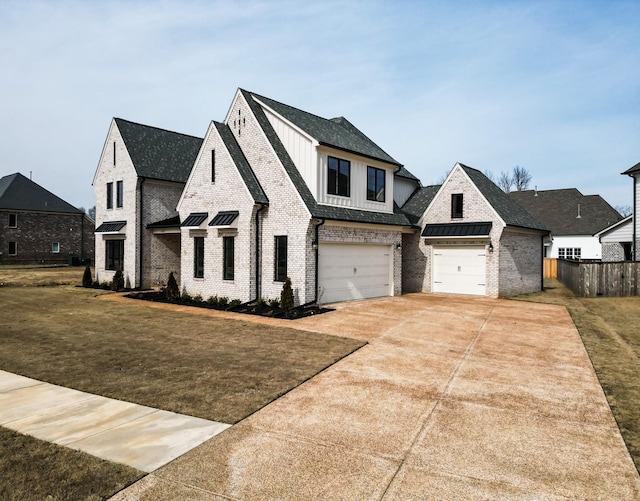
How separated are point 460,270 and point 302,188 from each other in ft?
32.8

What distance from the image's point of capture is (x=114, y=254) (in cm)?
2420

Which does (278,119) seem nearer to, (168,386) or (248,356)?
(248,356)

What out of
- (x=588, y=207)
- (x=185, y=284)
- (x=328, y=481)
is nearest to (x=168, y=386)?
(x=328, y=481)

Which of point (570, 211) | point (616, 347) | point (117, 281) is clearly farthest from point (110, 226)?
point (570, 211)

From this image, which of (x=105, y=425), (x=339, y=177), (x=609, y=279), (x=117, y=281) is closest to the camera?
(x=105, y=425)

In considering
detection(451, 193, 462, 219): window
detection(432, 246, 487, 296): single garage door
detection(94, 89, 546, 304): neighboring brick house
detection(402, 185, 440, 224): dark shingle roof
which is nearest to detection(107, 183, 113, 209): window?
detection(94, 89, 546, 304): neighboring brick house

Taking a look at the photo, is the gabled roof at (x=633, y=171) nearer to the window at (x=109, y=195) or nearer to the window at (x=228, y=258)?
the window at (x=228, y=258)

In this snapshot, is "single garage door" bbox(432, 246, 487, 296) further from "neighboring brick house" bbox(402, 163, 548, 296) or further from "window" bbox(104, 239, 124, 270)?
"window" bbox(104, 239, 124, 270)

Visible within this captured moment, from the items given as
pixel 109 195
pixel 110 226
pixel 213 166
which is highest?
pixel 213 166

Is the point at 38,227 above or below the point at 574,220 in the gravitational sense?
below

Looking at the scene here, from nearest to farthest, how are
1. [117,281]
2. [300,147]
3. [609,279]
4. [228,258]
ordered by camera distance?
[300,147], [228,258], [609,279], [117,281]

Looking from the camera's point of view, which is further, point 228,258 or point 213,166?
point 213,166

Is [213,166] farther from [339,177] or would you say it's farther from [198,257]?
[339,177]

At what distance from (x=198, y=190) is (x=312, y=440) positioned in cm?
1556
